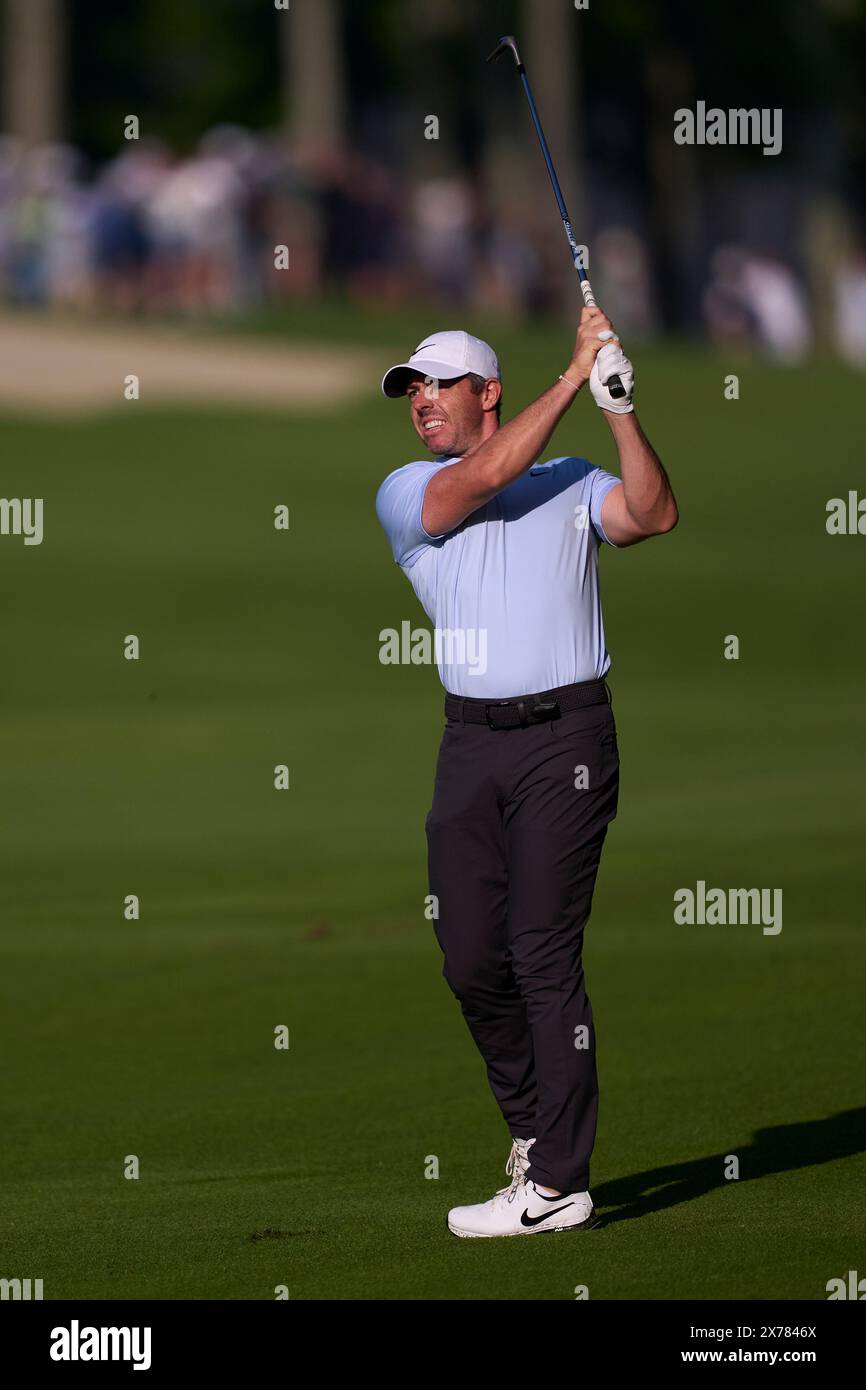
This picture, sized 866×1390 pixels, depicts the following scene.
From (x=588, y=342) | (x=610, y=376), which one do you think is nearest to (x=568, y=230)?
(x=588, y=342)

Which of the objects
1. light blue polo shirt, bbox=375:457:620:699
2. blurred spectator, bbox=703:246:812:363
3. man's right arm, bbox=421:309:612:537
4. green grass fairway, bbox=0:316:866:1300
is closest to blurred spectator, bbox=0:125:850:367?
blurred spectator, bbox=703:246:812:363

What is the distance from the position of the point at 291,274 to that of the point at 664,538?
1531 centimetres

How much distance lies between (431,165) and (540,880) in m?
50.7

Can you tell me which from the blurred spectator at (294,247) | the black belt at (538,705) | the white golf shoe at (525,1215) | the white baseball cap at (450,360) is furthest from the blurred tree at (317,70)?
the white golf shoe at (525,1215)

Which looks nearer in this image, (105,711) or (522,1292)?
(522,1292)

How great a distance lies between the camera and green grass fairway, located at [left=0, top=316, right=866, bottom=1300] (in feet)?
23.5

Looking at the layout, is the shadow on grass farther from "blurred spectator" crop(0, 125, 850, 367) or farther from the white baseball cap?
"blurred spectator" crop(0, 125, 850, 367)

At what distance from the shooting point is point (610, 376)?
6914mm

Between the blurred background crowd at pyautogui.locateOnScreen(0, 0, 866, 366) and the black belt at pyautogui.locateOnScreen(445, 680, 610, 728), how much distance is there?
11.5m

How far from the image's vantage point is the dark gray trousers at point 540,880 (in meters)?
6.93

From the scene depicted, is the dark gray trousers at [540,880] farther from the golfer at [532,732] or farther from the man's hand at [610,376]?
the man's hand at [610,376]

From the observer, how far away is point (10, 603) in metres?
25.2

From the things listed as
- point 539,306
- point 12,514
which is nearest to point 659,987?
point 12,514
